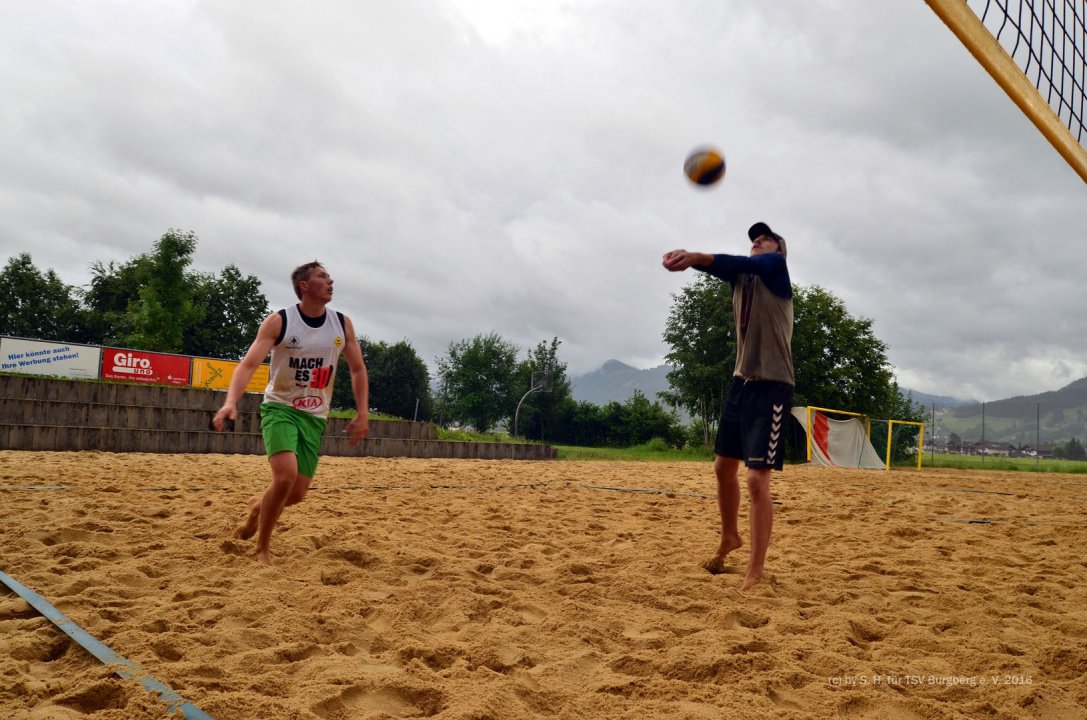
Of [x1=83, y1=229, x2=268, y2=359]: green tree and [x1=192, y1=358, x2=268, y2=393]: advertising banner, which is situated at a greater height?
[x1=83, y1=229, x2=268, y2=359]: green tree

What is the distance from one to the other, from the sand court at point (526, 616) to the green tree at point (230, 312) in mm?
48085

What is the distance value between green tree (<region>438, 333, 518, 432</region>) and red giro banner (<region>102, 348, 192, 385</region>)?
3519cm

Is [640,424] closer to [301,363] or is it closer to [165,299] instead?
[165,299]

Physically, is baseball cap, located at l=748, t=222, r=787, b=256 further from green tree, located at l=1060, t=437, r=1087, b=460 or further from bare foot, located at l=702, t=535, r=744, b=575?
green tree, located at l=1060, t=437, r=1087, b=460

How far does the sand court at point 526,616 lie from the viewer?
2133 millimetres

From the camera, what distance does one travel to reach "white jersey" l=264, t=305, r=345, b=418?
390cm

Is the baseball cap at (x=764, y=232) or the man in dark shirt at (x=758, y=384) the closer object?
the man in dark shirt at (x=758, y=384)

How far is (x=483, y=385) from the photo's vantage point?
176 ft

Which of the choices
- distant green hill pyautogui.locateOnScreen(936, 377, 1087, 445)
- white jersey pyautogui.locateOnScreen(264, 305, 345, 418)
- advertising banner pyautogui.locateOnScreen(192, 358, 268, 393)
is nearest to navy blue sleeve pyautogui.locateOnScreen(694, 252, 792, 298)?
white jersey pyautogui.locateOnScreen(264, 305, 345, 418)

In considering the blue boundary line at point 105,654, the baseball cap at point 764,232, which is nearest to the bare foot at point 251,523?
the blue boundary line at point 105,654

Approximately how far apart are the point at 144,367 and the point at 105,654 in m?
17.7

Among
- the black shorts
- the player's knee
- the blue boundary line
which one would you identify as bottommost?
the blue boundary line

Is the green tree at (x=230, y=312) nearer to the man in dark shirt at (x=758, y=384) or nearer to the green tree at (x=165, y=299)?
the green tree at (x=165, y=299)

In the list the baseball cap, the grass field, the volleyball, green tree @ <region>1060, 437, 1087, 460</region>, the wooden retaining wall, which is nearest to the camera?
the baseball cap
